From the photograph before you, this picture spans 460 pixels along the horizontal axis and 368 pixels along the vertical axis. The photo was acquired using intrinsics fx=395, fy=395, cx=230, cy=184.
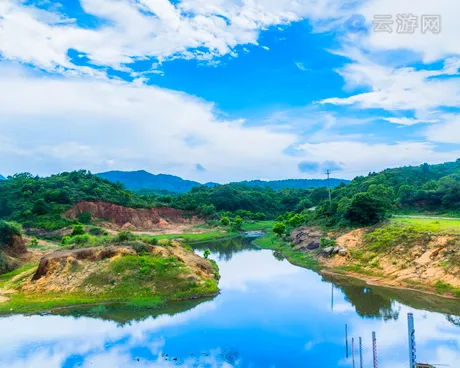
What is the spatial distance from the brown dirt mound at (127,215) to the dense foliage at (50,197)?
128cm

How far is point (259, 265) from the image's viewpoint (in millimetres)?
41094

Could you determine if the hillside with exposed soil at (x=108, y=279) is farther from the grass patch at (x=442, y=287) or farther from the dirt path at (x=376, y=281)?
the grass patch at (x=442, y=287)

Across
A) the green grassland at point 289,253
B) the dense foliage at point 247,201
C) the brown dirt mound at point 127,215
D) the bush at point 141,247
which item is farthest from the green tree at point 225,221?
the bush at point 141,247

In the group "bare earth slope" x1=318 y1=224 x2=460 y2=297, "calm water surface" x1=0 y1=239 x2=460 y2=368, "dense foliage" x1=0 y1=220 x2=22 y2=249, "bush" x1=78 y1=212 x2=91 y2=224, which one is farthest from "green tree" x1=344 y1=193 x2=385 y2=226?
"bush" x1=78 y1=212 x2=91 y2=224

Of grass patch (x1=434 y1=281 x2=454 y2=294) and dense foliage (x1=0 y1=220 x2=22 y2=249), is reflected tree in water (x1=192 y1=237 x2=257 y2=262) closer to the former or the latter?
dense foliage (x1=0 y1=220 x2=22 y2=249)

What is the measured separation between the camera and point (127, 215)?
78688 millimetres

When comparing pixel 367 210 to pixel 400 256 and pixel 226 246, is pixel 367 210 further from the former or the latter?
pixel 226 246

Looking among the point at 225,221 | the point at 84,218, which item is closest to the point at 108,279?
the point at 84,218

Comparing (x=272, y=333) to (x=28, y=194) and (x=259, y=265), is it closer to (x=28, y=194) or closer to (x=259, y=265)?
(x=259, y=265)

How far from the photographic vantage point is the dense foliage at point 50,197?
6344cm

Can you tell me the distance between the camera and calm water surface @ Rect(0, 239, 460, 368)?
679 inches

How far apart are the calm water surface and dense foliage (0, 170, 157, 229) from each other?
43.4m

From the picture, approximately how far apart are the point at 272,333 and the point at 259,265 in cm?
2085

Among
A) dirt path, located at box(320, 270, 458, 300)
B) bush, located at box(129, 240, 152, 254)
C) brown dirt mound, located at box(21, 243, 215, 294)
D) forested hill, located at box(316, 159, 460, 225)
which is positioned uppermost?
forested hill, located at box(316, 159, 460, 225)
